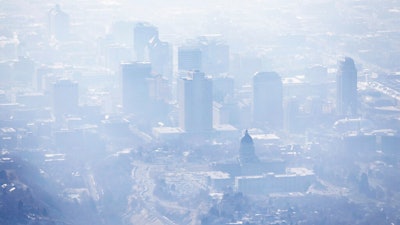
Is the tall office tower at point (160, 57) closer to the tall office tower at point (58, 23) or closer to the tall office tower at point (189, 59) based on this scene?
the tall office tower at point (189, 59)

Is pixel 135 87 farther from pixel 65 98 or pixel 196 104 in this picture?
pixel 196 104

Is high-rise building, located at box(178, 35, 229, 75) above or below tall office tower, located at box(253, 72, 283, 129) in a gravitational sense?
above

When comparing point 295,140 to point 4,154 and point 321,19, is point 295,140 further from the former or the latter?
point 321,19

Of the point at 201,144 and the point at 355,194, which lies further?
the point at 201,144

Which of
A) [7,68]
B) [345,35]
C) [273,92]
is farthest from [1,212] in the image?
[345,35]

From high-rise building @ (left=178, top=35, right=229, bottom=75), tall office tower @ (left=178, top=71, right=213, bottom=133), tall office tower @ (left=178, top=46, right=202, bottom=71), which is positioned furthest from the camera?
high-rise building @ (left=178, top=35, right=229, bottom=75)

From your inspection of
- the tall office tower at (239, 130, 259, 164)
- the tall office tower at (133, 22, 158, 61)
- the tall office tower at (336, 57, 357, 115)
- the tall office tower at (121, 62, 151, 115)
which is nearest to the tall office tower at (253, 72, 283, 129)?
the tall office tower at (336, 57, 357, 115)

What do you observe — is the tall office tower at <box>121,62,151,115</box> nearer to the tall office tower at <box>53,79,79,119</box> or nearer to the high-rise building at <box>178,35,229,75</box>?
the tall office tower at <box>53,79,79,119</box>

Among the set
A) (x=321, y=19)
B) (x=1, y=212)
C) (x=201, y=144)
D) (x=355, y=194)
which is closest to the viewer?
(x=1, y=212)
